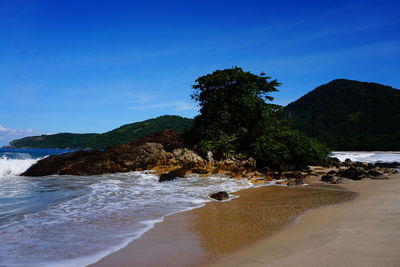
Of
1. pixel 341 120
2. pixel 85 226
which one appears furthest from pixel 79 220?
pixel 341 120

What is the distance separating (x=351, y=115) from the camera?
260 feet

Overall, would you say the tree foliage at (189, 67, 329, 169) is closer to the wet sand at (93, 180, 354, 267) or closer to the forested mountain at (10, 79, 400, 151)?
the wet sand at (93, 180, 354, 267)

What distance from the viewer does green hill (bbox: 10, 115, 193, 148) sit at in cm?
8926

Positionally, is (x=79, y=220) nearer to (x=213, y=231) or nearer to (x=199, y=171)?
(x=213, y=231)

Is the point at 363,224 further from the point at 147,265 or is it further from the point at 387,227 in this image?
the point at 147,265

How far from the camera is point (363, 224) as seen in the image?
4695mm

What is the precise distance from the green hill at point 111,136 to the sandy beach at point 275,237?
6034cm

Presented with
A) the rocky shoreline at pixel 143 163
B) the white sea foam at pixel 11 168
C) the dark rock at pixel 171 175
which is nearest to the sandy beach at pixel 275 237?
the dark rock at pixel 171 175

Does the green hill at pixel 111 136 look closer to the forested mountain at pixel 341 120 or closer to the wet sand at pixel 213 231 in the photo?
the forested mountain at pixel 341 120

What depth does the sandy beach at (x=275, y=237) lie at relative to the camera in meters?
3.34

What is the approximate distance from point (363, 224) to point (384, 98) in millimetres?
98230

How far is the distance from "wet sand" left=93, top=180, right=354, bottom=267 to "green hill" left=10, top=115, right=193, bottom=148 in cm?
5939

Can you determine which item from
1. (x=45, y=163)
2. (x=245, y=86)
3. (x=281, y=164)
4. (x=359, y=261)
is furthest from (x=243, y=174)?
(x=45, y=163)

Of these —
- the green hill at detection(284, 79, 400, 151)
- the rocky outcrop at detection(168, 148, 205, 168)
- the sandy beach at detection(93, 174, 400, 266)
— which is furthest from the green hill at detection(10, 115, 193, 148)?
the sandy beach at detection(93, 174, 400, 266)
